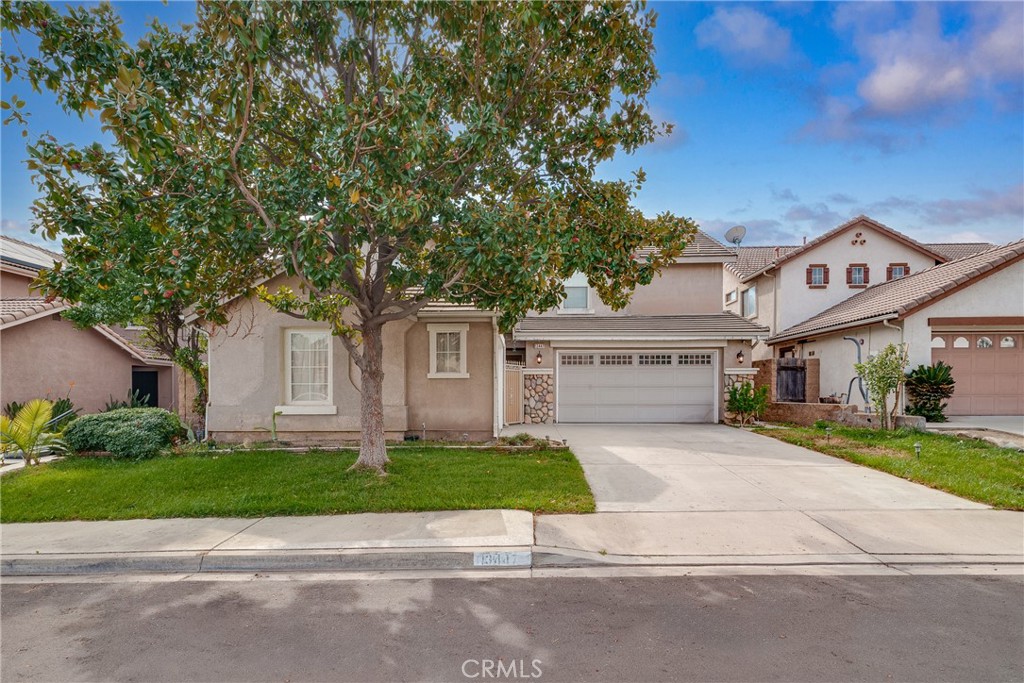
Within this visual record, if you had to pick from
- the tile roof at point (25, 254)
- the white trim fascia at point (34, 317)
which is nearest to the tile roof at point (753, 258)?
the white trim fascia at point (34, 317)

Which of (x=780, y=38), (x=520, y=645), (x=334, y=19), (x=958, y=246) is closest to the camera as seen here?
(x=520, y=645)

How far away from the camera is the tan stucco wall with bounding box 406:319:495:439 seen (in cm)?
1141

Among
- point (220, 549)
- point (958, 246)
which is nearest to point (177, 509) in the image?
point (220, 549)

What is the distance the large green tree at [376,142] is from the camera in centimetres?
635

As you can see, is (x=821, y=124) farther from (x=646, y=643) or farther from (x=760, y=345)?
(x=760, y=345)

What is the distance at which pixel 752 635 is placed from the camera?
3.88 m

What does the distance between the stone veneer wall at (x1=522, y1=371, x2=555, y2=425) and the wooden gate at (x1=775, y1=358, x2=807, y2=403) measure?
9024mm

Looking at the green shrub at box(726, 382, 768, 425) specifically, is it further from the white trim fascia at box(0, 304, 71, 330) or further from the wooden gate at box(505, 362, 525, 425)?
the white trim fascia at box(0, 304, 71, 330)

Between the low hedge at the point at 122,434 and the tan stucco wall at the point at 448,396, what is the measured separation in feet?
15.7

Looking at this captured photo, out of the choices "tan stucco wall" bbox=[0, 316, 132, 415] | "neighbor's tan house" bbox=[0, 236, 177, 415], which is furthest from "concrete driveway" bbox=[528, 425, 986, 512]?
"tan stucco wall" bbox=[0, 316, 132, 415]

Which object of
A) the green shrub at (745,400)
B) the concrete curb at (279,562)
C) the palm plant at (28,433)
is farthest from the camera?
the green shrub at (745,400)

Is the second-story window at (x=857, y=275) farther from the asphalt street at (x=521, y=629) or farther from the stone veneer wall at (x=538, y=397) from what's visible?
the asphalt street at (x=521, y=629)

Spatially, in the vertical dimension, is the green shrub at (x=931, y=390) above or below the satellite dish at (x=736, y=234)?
below

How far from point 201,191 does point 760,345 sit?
22474 mm
